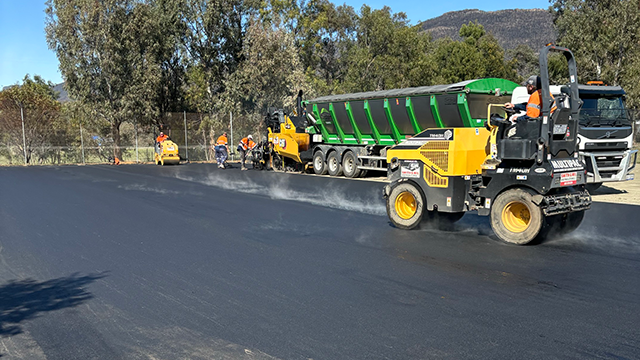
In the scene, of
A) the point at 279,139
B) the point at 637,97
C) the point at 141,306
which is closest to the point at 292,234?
the point at 141,306

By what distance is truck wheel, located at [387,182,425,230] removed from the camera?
29.8 feet

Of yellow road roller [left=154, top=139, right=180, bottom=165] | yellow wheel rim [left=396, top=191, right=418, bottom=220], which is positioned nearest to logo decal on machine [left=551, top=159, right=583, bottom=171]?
yellow wheel rim [left=396, top=191, right=418, bottom=220]

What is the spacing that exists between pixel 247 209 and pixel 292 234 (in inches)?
120

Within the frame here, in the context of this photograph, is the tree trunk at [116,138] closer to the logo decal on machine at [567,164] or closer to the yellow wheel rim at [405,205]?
the yellow wheel rim at [405,205]

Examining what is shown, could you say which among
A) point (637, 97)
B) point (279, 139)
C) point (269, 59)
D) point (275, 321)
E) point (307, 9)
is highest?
point (307, 9)

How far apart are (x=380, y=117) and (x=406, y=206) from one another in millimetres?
9571

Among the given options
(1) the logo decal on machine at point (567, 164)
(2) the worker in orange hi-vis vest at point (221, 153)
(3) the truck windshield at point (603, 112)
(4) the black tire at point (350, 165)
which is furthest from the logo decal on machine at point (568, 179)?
(2) the worker in orange hi-vis vest at point (221, 153)

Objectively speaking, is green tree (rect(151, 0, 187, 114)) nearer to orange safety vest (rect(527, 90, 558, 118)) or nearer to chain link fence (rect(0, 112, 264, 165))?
chain link fence (rect(0, 112, 264, 165))

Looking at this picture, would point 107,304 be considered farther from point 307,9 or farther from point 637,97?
point 307,9

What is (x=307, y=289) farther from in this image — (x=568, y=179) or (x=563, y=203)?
(x=568, y=179)

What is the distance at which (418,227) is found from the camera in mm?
9289

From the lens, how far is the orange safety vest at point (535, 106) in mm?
7480

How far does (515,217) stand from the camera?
26.2ft

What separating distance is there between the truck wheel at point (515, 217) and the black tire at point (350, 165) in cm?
1226
